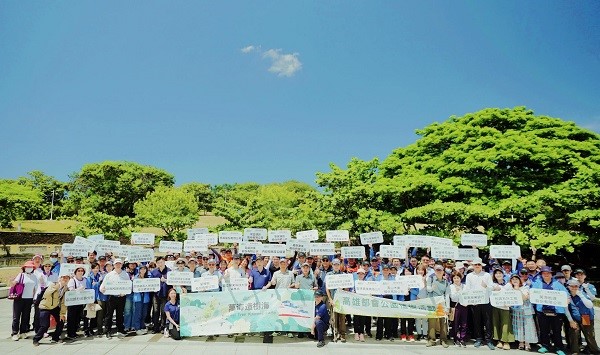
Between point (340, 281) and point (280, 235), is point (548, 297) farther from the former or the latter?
point (280, 235)

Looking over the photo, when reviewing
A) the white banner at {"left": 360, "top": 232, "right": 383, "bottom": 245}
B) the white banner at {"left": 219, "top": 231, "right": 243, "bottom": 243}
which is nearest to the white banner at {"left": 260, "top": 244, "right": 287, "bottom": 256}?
the white banner at {"left": 219, "top": 231, "right": 243, "bottom": 243}

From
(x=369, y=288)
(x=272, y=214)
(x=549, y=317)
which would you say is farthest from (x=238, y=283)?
(x=272, y=214)

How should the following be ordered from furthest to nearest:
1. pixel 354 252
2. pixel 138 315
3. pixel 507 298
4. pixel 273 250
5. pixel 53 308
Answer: pixel 354 252
pixel 273 250
pixel 138 315
pixel 507 298
pixel 53 308

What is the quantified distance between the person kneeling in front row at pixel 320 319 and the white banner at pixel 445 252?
4.30 meters

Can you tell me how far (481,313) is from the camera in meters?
9.52

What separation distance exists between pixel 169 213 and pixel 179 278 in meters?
27.5

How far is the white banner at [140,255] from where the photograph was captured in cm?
1084

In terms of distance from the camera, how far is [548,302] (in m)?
8.78

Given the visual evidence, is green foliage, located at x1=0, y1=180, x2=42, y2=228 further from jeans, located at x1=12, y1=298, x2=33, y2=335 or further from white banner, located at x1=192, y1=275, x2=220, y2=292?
white banner, located at x1=192, y1=275, x2=220, y2=292

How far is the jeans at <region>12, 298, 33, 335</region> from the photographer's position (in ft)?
30.5

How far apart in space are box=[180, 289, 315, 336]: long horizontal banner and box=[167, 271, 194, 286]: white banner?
1.43 ft

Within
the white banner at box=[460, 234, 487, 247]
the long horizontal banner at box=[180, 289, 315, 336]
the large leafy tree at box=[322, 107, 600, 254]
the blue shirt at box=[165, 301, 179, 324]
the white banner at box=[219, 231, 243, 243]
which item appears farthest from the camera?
the large leafy tree at box=[322, 107, 600, 254]

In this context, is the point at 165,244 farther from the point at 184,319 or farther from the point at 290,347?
the point at 290,347

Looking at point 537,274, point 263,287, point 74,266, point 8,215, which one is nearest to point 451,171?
point 537,274
